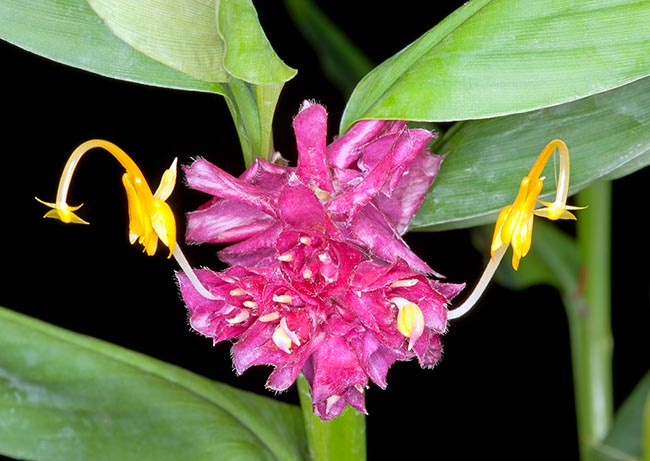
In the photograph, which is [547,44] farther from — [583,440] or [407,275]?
[583,440]

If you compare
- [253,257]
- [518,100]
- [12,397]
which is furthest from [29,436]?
[518,100]

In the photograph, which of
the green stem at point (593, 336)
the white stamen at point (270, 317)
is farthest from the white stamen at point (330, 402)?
the green stem at point (593, 336)

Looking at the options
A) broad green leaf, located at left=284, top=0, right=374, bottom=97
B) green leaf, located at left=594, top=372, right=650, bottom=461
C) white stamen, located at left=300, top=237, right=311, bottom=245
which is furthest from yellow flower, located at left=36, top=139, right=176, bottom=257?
broad green leaf, located at left=284, top=0, right=374, bottom=97

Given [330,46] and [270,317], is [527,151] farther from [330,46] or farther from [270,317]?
[330,46]

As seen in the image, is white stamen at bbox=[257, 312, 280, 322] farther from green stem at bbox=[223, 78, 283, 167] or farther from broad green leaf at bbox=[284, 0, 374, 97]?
broad green leaf at bbox=[284, 0, 374, 97]

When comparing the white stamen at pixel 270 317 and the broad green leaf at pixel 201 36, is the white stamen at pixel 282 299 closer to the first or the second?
the white stamen at pixel 270 317

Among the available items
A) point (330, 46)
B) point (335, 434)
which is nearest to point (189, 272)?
point (335, 434)
